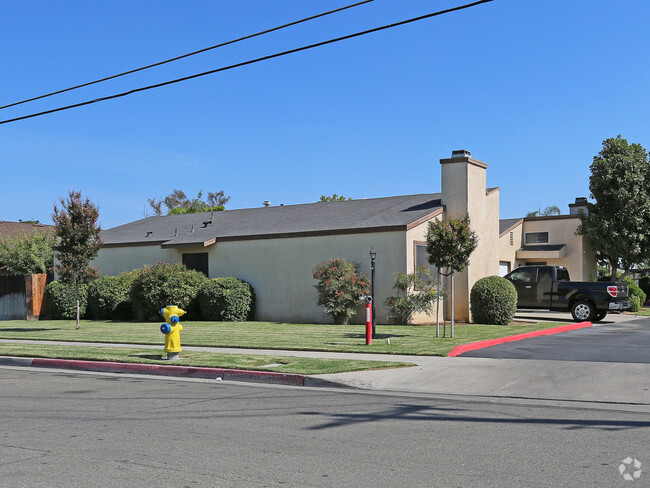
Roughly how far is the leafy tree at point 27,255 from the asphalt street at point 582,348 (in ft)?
95.1

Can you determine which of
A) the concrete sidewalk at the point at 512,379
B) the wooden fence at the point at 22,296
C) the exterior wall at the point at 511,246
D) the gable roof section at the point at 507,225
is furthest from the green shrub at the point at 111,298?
the gable roof section at the point at 507,225

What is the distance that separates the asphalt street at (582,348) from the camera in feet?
45.9

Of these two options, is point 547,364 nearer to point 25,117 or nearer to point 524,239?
point 25,117

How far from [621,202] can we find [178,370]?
25.7 m

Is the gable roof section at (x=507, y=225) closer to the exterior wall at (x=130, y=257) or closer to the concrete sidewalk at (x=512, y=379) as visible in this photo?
the exterior wall at (x=130, y=257)

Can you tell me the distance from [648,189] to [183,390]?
28556mm

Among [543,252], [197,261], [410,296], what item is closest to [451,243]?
[410,296]

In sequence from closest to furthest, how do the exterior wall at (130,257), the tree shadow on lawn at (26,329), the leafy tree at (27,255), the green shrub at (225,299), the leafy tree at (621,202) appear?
the tree shadow on lawn at (26,329)
the green shrub at (225,299)
the exterior wall at (130,257)
the leafy tree at (621,202)
the leafy tree at (27,255)

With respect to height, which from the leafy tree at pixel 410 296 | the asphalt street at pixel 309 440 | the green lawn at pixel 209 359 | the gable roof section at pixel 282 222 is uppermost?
the gable roof section at pixel 282 222

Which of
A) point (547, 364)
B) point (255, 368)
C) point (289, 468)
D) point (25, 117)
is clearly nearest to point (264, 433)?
point (289, 468)

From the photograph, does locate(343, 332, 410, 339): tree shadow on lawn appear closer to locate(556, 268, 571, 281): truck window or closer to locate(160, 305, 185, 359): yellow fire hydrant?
locate(160, 305, 185, 359): yellow fire hydrant

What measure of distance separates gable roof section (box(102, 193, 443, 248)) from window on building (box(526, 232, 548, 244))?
1140cm

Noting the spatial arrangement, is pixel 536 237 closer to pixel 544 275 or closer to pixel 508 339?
pixel 544 275

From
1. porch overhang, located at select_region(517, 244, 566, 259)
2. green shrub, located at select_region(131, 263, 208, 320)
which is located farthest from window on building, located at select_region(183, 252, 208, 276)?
porch overhang, located at select_region(517, 244, 566, 259)
